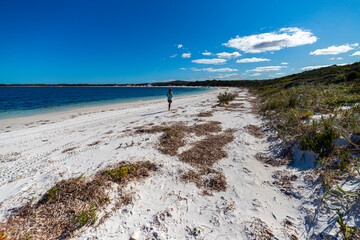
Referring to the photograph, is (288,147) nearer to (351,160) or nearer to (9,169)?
(351,160)

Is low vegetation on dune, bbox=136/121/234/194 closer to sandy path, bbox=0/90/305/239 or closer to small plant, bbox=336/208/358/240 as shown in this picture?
sandy path, bbox=0/90/305/239

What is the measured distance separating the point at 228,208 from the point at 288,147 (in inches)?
134

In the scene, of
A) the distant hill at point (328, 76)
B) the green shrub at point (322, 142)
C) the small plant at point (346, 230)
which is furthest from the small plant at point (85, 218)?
the distant hill at point (328, 76)

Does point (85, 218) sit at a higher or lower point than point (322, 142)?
lower

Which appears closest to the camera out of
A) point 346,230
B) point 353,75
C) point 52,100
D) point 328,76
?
point 346,230

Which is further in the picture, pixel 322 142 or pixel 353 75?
pixel 353 75

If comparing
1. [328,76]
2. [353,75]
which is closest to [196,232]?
[353,75]

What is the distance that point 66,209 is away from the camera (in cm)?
283

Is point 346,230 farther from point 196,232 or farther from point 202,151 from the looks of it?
point 202,151

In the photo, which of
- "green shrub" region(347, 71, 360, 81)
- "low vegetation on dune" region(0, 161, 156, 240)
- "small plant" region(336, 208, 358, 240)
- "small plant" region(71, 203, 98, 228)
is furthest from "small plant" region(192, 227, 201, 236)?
"green shrub" region(347, 71, 360, 81)

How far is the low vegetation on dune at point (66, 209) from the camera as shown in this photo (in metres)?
2.49

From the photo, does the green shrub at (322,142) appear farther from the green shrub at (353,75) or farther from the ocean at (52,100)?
the ocean at (52,100)

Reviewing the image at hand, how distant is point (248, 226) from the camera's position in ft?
8.21

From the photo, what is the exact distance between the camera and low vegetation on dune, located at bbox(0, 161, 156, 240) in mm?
2486
